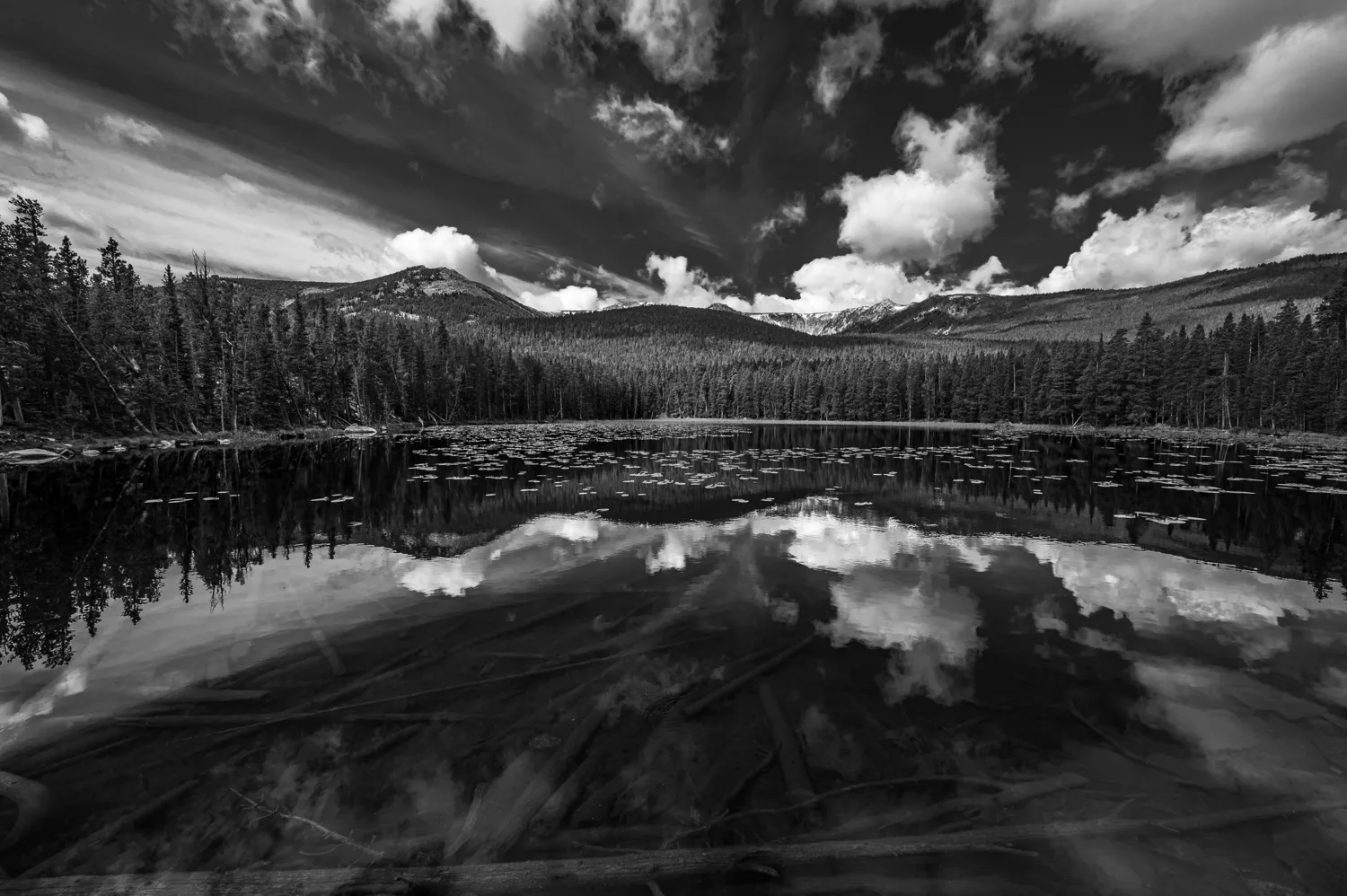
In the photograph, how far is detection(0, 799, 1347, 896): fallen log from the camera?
407cm

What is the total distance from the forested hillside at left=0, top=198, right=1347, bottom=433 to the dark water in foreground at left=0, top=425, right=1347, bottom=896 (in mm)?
43871

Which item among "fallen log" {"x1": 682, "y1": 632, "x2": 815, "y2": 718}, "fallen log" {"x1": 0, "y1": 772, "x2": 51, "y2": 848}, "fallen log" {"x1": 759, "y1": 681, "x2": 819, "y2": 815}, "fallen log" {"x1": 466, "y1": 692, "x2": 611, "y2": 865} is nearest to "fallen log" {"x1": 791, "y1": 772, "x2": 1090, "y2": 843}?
"fallen log" {"x1": 759, "y1": 681, "x2": 819, "y2": 815}

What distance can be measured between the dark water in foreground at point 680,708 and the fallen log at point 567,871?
0.10 ft

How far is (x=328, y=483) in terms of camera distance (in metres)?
27.0

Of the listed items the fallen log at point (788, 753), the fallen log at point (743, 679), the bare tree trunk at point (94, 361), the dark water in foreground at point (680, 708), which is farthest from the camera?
the bare tree trunk at point (94, 361)

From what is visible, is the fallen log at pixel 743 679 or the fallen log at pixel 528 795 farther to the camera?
the fallen log at pixel 743 679

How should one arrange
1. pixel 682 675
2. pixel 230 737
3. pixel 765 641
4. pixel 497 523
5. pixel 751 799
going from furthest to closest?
1. pixel 497 523
2. pixel 765 641
3. pixel 682 675
4. pixel 230 737
5. pixel 751 799

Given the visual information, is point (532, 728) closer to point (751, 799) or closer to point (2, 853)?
point (751, 799)

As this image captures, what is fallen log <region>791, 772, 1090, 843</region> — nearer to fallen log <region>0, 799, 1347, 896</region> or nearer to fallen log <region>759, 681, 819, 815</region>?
fallen log <region>0, 799, 1347, 896</region>

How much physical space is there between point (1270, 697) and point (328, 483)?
A: 33161mm

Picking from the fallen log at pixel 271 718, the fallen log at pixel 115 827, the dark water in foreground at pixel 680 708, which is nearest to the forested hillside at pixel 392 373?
the dark water in foreground at pixel 680 708

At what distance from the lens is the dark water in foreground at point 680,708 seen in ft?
14.7

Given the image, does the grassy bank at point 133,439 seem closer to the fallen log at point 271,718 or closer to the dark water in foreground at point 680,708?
the dark water in foreground at point 680,708

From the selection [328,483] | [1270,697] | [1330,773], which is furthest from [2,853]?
Result: [328,483]
